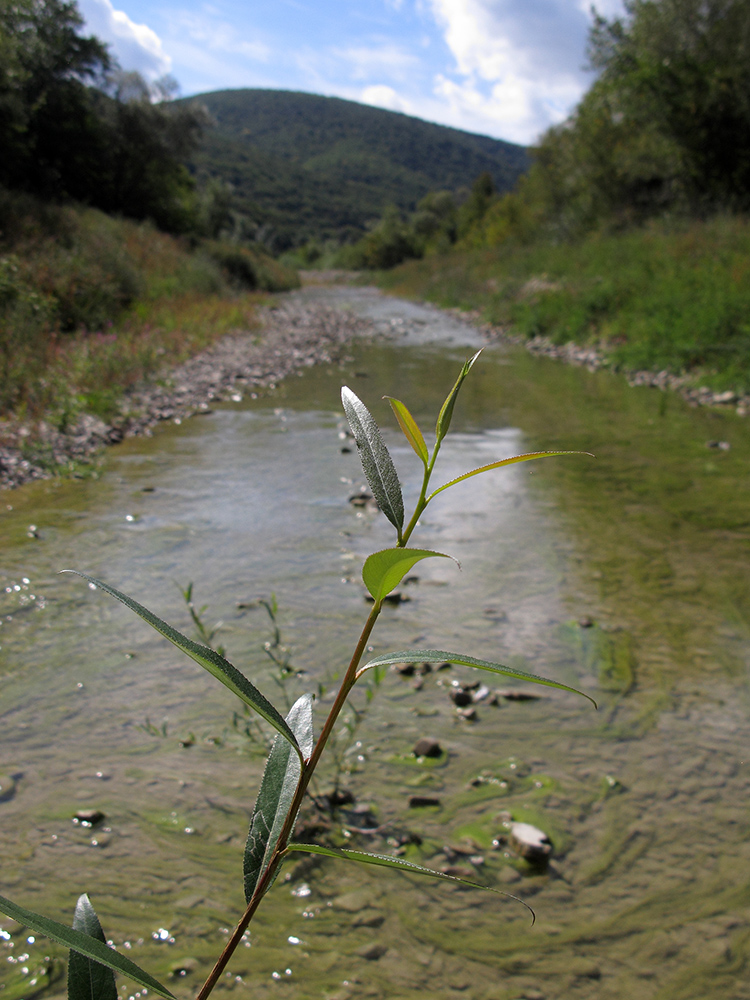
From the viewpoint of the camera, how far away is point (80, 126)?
1591 centimetres

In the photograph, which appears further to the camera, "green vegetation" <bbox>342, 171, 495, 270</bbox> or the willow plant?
"green vegetation" <bbox>342, 171, 495, 270</bbox>

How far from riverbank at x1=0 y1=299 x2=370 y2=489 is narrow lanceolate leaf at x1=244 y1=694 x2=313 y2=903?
4.52 meters

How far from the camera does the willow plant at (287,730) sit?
0.47 m

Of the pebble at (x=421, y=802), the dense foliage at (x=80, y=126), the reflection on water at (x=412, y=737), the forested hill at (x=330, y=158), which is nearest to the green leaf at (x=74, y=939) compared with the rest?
the reflection on water at (x=412, y=737)

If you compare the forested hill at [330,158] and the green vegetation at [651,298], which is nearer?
the green vegetation at [651,298]

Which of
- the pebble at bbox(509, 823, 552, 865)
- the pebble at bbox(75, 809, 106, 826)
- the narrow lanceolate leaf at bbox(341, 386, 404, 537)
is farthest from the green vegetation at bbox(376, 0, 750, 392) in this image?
the narrow lanceolate leaf at bbox(341, 386, 404, 537)

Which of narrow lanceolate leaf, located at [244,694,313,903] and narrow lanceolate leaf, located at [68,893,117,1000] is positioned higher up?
narrow lanceolate leaf, located at [244,694,313,903]

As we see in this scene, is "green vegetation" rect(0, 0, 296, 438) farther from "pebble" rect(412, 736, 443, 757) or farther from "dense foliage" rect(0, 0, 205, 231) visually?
"pebble" rect(412, 736, 443, 757)

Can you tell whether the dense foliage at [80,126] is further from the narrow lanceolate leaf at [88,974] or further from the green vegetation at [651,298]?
the narrow lanceolate leaf at [88,974]

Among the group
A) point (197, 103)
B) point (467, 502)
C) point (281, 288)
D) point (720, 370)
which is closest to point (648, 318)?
point (720, 370)

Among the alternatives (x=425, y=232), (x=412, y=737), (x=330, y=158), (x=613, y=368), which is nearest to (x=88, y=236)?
(x=613, y=368)

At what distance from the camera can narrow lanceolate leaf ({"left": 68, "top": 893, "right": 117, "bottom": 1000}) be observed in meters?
0.55

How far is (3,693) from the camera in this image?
2.29m

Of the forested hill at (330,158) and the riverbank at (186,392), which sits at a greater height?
the forested hill at (330,158)
